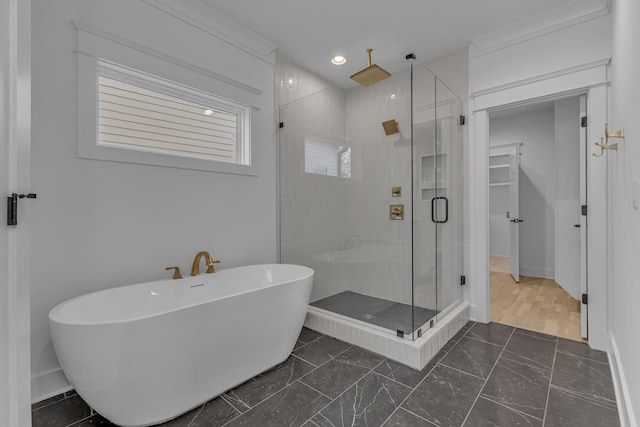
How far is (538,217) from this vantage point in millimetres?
4641

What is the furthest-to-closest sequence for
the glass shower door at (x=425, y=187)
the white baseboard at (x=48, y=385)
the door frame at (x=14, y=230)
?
the glass shower door at (x=425, y=187) → the white baseboard at (x=48, y=385) → the door frame at (x=14, y=230)

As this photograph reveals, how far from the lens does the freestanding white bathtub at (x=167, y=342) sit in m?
1.26

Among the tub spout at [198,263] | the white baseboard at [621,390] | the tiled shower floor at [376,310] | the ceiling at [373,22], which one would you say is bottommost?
the white baseboard at [621,390]

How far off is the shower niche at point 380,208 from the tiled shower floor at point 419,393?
0.26 meters

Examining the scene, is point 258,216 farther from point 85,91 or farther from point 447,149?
point 447,149

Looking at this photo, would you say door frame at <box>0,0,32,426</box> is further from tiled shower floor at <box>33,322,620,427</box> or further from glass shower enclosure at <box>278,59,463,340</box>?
glass shower enclosure at <box>278,59,463,340</box>

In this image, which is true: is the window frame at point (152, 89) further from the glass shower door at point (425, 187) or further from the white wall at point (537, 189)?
the white wall at point (537, 189)

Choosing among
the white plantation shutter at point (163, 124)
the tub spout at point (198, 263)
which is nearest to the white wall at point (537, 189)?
the white plantation shutter at point (163, 124)

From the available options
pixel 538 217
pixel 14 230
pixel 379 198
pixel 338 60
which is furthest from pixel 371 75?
pixel 538 217

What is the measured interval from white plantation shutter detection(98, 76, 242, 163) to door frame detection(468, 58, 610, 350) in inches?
89.5

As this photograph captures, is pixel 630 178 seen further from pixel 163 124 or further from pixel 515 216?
pixel 515 216

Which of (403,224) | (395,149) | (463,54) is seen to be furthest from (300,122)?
(463,54)

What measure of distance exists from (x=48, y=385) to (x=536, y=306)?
4.22 m

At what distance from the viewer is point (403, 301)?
250 centimetres
